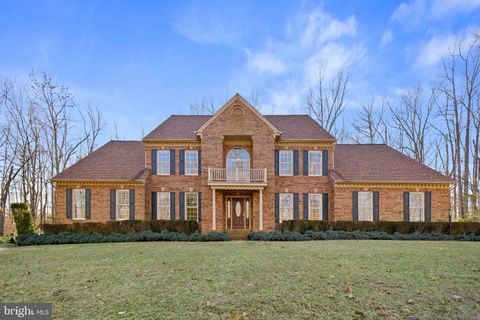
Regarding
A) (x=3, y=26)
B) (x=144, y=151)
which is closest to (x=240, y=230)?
(x=144, y=151)

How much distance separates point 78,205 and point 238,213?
10063mm

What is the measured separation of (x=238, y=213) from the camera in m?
19.6

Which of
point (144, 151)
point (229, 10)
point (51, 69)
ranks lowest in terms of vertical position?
point (144, 151)

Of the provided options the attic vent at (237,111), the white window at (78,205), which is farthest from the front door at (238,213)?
the white window at (78,205)

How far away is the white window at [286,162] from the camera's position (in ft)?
64.0

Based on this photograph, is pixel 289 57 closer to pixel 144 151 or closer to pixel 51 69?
pixel 144 151

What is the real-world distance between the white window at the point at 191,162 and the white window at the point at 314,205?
7587 mm

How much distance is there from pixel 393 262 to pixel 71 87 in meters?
28.4

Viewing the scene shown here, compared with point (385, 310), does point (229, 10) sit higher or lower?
higher

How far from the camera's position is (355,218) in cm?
1848

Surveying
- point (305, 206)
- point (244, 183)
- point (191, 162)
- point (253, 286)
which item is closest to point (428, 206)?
point (305, 206)

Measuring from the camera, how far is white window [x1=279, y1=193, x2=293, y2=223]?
62.7 feet

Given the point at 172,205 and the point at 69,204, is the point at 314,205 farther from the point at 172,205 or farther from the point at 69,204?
the point at 69,204

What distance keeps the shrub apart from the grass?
8080mm
